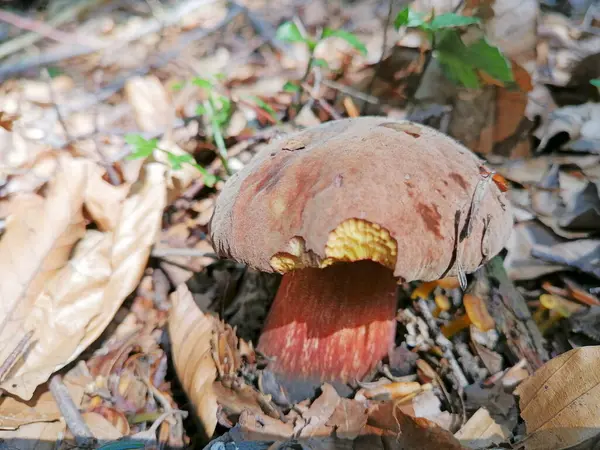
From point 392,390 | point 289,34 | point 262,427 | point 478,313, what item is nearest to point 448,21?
point 289,34

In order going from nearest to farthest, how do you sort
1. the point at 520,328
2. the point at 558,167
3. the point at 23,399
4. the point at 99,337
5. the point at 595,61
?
1. the point at 23,399
2. the point at 520,328
3. the point at 99,337
4. the point at 558,167
5. the point at 595,61

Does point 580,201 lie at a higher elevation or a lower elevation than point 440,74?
lower

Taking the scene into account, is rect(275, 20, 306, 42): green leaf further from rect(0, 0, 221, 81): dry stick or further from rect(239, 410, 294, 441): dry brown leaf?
rect(0, 0, 221, 81): dry stick

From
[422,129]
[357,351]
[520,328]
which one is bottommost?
[520,328]

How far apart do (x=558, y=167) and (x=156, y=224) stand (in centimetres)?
186

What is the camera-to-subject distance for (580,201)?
1.93 meters

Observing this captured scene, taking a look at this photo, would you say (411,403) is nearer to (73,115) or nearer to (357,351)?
(357,351)

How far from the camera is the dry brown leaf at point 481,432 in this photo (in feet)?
4.21

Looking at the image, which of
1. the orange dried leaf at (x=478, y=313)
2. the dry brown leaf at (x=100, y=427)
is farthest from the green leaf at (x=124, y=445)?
the orange dried leaf at (x=478, y=313)

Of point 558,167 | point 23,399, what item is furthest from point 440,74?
point 23,399

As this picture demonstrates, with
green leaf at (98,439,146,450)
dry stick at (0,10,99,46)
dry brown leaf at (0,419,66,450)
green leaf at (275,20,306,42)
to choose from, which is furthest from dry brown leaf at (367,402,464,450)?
dry stick at (0,10,99,46)

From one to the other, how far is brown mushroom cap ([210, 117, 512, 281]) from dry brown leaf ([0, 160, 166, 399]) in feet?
2.04

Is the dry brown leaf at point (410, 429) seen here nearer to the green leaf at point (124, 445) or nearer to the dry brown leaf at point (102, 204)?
the green leaf at point (124, 445)

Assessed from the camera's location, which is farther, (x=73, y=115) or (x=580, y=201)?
(x=73, y=115)
